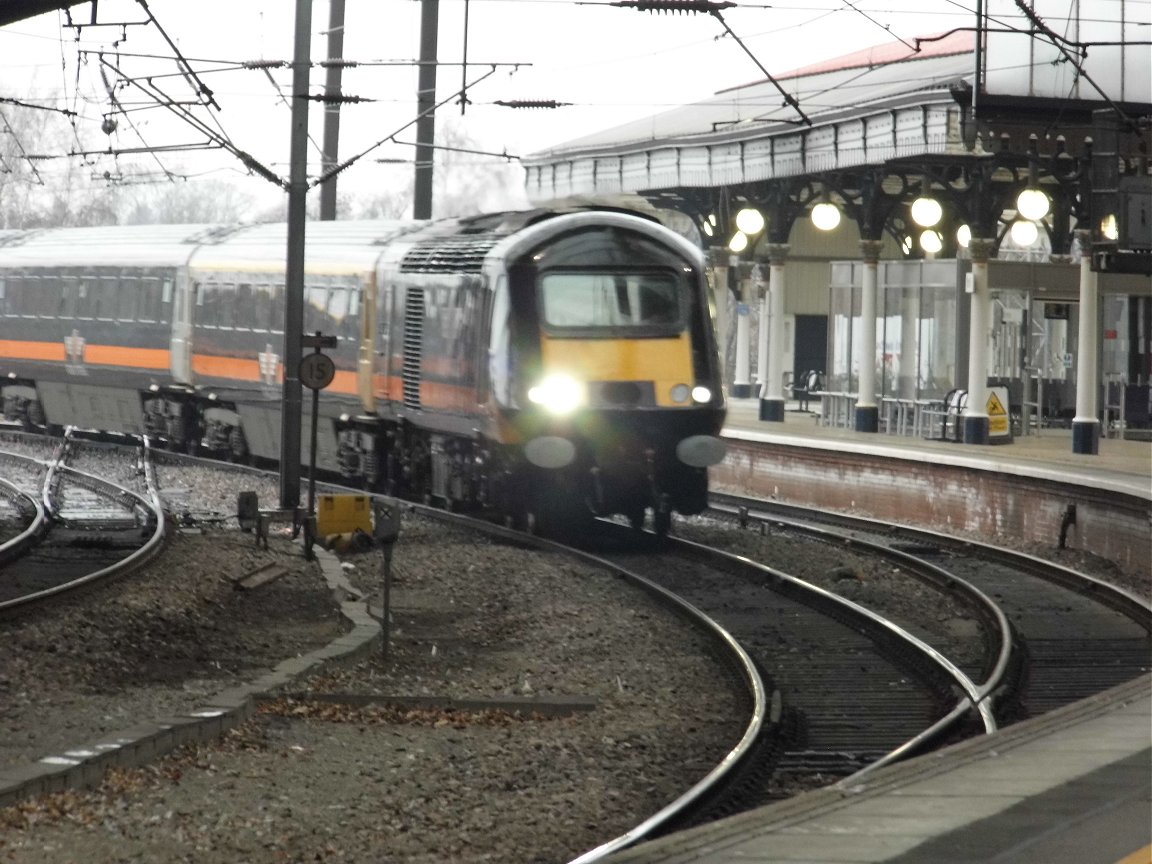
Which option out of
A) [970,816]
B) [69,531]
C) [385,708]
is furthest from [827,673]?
[69,531]

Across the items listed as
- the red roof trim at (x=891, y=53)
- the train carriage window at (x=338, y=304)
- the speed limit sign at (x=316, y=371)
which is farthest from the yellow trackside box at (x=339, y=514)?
the red roof trim at (x=891, y=53)

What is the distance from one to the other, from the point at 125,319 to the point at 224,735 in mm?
20860

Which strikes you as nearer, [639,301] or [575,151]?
[639,301]

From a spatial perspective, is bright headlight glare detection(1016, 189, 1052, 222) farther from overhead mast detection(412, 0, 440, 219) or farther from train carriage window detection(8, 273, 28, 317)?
train carriage window detection(8, 273, 28, 317)

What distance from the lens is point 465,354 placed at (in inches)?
760

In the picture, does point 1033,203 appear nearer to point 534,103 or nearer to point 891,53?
point 534,103

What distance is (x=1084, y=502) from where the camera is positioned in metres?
19.9

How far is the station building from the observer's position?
23953 mm

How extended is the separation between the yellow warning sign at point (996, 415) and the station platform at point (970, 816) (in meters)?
18.5

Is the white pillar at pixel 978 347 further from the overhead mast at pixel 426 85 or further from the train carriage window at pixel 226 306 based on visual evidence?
the train carriage window at pixel 226 306

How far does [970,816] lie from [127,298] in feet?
78.8

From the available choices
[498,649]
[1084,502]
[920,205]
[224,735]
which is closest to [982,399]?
[920,205]

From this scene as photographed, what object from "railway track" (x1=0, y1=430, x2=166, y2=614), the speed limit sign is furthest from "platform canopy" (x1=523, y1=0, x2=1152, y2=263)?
"railway track" (x1=0, y1=430, x2=166, y2=614)

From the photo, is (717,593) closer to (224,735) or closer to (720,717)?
(720,717)
